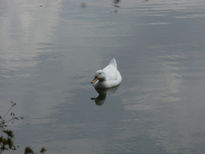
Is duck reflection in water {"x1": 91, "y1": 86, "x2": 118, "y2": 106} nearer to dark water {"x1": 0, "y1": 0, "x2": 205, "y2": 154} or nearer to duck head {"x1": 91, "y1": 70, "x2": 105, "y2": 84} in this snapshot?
dark water {"x1": 0, "y1": 0, "x2": 205, "y2": 154}

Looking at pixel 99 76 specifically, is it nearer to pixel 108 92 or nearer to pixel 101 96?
pixel 108 92

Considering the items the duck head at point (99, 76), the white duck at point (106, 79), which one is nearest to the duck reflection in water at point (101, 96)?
the white duck at point (106, 79)

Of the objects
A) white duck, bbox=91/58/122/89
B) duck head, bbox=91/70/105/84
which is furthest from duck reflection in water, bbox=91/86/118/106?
duck head, bbox=91/70/105/84

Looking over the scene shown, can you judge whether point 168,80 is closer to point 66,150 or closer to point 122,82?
point 122,82

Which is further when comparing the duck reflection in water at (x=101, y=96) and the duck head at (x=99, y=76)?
the duck head at (x=99, y=76)

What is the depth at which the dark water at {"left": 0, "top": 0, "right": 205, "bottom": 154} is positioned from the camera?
11.8m

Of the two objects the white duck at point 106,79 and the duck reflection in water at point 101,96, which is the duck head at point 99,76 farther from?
the duck reflection in water at point 101,96

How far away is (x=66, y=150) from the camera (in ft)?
36.8

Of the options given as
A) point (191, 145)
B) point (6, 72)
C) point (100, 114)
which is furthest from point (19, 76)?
point (191, 145)

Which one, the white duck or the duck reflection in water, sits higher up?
the white duck

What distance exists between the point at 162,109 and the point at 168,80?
8.40 feet

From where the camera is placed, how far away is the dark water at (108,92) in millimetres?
11774

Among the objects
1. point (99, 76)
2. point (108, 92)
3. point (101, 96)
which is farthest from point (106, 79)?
point (101, 96)

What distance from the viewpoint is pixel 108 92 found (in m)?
15.6
